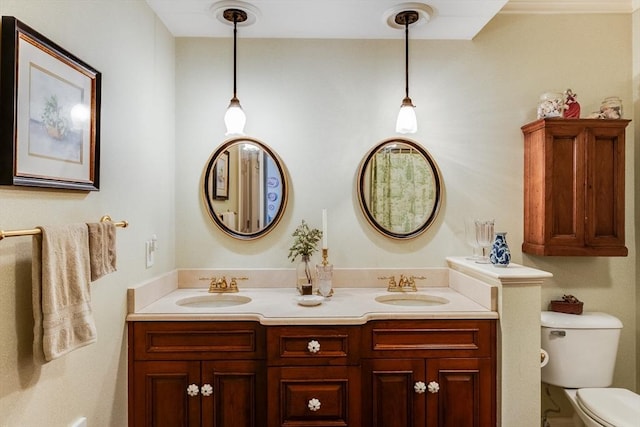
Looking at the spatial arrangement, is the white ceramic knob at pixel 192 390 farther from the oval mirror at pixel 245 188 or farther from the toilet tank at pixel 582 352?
the toilet tank at pixel 582 352

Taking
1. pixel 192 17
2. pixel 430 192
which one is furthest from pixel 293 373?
pixel 192 17

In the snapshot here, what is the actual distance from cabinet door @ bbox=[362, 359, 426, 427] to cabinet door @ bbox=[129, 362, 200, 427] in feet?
2.68

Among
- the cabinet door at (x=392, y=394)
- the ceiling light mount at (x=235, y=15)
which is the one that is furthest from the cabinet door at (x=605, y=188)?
the ceiling light mount at (x=235, y=15)

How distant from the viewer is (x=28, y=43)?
1.07m

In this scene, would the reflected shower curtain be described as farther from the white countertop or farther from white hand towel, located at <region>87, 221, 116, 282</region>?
white hand towel, located at <region>87, 221, 116, 282</region>

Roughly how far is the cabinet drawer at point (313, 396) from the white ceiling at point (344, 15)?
1866mm

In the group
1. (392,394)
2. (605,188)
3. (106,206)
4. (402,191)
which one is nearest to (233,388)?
(392,394)

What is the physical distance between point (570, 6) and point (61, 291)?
3.04 meters

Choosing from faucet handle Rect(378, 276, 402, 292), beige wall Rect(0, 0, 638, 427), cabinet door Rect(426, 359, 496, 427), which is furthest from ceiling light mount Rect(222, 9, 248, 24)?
cabinet door Rect(426, 359, 496, 427)

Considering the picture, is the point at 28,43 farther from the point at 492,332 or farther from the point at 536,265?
the point at 536,265

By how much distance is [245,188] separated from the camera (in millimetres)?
2346

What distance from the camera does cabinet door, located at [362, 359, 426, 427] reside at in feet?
5.82

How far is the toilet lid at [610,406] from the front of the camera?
171 centimetres

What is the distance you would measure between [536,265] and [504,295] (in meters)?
0.77
